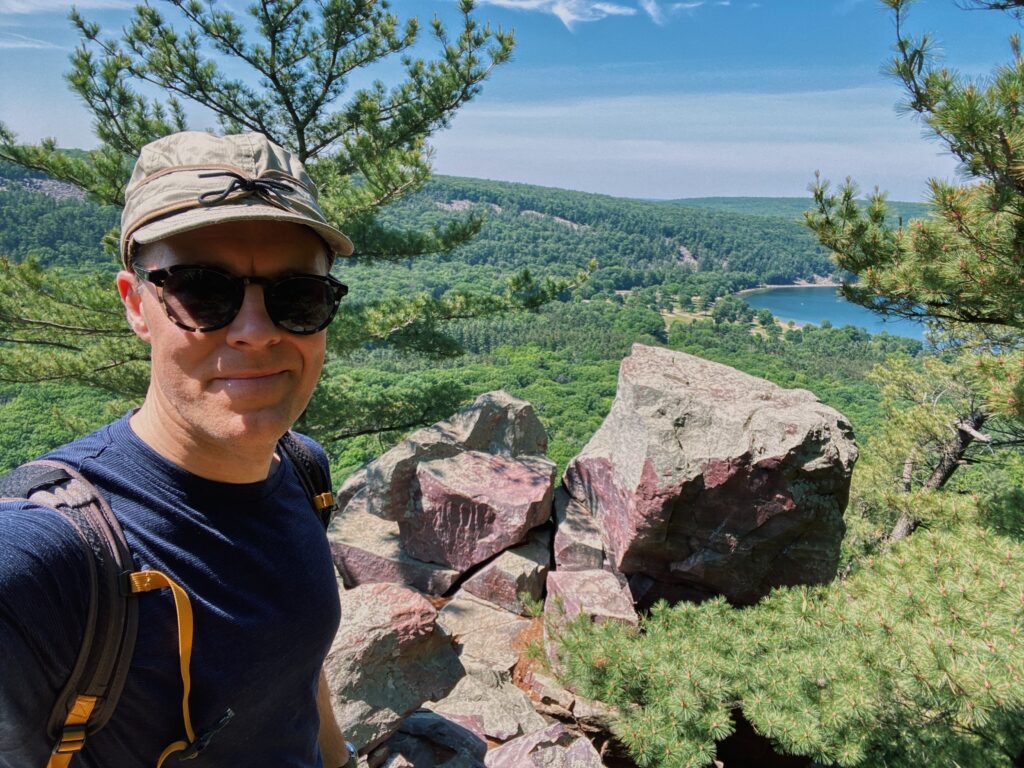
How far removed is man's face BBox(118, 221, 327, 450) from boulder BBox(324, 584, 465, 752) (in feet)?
8.03

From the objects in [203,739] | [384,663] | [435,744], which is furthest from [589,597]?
[203,739]

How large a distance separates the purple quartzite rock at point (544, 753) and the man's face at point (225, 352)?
8.98ft

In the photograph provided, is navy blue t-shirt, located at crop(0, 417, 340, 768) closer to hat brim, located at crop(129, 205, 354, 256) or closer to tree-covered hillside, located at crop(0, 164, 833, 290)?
hat brim, located at crop(129, 205, 354, 256)

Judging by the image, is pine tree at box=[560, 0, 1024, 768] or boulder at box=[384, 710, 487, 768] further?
boulder at box=[384, 710, 487, 768]

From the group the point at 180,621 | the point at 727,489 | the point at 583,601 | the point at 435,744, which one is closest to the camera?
the point at 180,621

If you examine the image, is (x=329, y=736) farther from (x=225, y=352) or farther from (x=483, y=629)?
(x=483, y=629)

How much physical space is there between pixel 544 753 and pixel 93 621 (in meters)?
2.82

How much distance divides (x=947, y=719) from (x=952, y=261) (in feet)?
11.6

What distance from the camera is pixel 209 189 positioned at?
1008 millimetres

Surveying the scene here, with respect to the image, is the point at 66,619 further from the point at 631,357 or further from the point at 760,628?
the point at 631,357

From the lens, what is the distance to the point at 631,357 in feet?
19.5

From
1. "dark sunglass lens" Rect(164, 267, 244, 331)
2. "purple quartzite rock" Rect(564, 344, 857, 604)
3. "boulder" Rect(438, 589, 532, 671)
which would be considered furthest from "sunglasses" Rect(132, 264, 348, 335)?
"purple quartzite rock" Rect(564, 344, 857, 604)

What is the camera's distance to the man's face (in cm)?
103

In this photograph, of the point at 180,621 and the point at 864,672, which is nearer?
the point at 180,621
